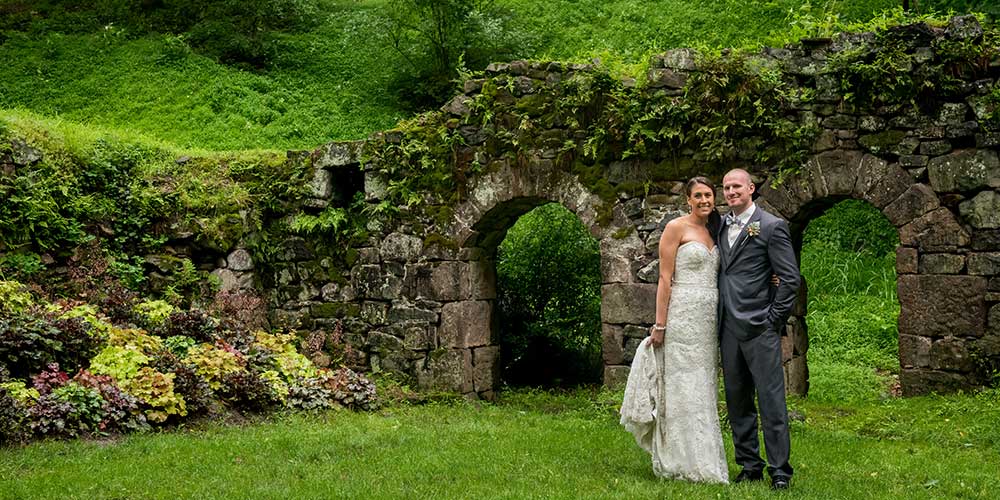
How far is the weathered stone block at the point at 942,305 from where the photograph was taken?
8.96 meters

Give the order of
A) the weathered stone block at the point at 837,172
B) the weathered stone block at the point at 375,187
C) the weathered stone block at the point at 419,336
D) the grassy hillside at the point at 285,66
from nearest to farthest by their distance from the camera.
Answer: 1. the weathered stone block at the point at 837,172
2. the weathered stone block at the point at 419,336
3. the weathered stone block at the point at 375,187
4. the grassy hillside at the point at 285,66

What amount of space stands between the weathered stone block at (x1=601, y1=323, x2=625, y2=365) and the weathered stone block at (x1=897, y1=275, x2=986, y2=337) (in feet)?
9.27

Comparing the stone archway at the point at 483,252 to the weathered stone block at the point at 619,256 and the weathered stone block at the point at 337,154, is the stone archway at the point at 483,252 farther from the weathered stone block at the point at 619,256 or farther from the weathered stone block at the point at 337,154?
the weathered stone block at the point at 337,154

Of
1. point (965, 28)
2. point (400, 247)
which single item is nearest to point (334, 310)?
point (400, 247)

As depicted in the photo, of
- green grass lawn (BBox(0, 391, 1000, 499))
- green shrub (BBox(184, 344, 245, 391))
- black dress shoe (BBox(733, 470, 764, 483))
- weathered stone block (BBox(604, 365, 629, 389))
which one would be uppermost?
green shrub (BBox(184, 344, 245, 391))

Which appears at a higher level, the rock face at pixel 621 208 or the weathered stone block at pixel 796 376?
the rock face at pixel 621 208

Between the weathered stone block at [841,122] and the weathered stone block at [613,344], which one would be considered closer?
the weathered stone block at [841,122]

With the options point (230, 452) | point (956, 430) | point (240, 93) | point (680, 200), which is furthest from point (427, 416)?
point (240, 93)

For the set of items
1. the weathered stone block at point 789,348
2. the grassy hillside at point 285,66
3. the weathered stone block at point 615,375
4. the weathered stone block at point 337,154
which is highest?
the grassy hillside at point 285,66

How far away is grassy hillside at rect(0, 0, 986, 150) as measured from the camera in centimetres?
1970

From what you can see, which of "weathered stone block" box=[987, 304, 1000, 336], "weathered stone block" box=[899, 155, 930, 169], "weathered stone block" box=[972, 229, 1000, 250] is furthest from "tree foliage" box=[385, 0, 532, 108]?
"weathered stone block" box=[987, 304, 1000, 336]

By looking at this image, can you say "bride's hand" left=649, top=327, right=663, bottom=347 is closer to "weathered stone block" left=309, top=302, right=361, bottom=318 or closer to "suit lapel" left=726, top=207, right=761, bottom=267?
"suit lapel" left=726, top=207, right=761, bottom=267

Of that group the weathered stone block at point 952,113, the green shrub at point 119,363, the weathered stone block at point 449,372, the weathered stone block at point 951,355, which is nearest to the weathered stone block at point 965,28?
the weathered stone block at point 952,113

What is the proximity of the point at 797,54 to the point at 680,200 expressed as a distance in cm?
191
